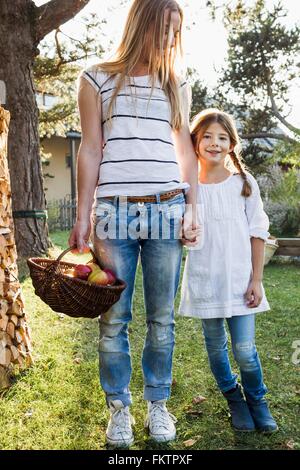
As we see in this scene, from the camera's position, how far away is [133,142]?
2.21m

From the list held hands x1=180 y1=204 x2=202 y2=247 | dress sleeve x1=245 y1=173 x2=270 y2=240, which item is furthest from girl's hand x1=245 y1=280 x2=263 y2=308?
held hands x1=180 y1=204 x2=202 y2=247

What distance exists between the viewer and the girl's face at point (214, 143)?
253 cm

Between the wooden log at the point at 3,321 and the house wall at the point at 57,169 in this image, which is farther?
the house wall at the point at 57,169

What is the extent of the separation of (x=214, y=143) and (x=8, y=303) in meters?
1.52

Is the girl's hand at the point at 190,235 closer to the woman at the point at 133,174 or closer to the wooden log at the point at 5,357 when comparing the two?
the woman at the point at 133,174

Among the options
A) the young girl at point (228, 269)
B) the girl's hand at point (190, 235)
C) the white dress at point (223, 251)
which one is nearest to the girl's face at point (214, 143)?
the young girl at point (228, 269)

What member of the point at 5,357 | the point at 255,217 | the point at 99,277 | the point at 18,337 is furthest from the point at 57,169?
the point at 99,277

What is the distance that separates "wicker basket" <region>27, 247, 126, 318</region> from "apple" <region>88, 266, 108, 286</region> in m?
0.05

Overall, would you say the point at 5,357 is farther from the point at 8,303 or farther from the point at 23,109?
the point at 23,109

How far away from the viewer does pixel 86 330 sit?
4.38 metres

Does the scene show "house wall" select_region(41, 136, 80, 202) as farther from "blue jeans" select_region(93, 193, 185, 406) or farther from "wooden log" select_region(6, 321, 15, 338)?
"blue jeans" select_region(93, 193, 185, 406)

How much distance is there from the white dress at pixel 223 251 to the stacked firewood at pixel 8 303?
45.2 inches
